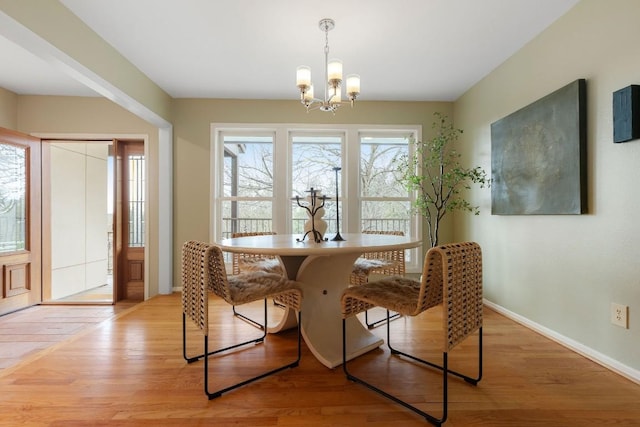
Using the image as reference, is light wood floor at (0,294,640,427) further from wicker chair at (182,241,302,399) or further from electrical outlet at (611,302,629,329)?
electrical outlet at (611,302,629,329)

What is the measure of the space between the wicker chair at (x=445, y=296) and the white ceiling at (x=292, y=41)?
5.72 feet

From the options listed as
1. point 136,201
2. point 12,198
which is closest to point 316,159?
point 136,201

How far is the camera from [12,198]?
11.3ft

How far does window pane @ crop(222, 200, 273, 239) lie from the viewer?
3961 mm

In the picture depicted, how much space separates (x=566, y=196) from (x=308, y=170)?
2.64 metres

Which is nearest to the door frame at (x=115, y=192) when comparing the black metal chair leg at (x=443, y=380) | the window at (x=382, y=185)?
the window at (x=382, y=185)

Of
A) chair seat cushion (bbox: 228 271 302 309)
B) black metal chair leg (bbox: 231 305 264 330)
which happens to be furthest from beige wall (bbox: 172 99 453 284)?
chair seat cushion (bbox: 228 271 302 309)

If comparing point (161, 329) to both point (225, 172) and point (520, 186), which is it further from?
point (520, 186)

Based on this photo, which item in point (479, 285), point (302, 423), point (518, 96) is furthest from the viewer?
point (518, 96)

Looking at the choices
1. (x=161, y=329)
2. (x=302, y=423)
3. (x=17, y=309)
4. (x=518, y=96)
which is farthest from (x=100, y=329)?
(x=518, y=96)

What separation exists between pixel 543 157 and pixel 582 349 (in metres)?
1.34

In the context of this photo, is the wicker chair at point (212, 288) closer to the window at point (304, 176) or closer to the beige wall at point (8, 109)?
the window at point (304, 176)

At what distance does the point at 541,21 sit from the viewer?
231 centimetres

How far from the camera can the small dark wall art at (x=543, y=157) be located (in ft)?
6.75
